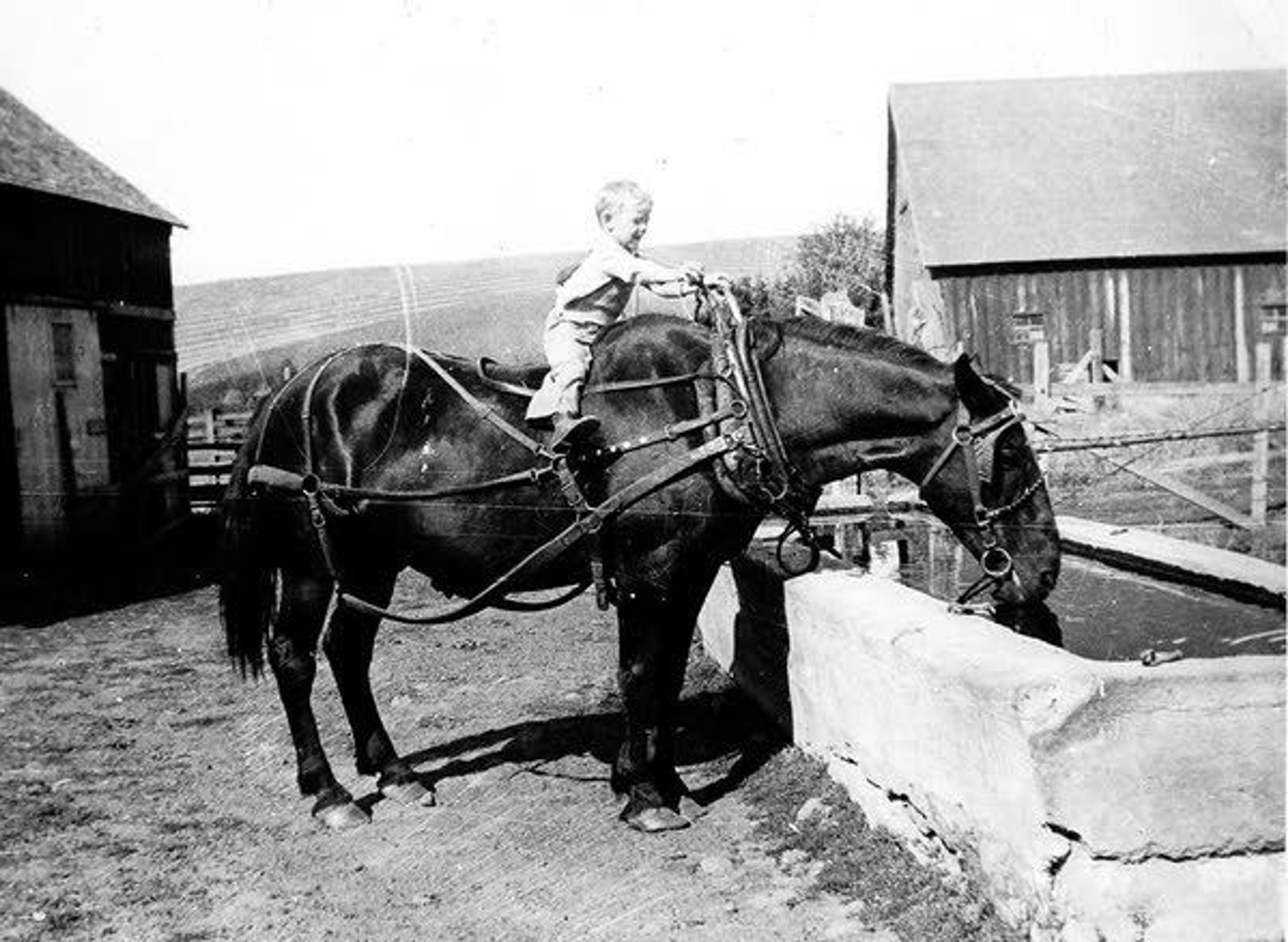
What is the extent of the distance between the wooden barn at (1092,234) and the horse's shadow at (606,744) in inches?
425

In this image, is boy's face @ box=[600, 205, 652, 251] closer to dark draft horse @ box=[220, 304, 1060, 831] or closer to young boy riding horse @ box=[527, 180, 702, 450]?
young boy riding horse @ box=[527, 180, 702, 450]

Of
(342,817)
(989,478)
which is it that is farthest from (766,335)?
(342,817)

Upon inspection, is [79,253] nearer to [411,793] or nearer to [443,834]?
[411,793]

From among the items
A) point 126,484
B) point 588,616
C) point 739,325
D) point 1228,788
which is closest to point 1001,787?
point 1228,788

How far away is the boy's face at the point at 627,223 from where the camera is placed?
→ 442 centimetres

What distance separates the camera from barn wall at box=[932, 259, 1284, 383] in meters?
17.9

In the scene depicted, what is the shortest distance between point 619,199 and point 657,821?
8.50 ft

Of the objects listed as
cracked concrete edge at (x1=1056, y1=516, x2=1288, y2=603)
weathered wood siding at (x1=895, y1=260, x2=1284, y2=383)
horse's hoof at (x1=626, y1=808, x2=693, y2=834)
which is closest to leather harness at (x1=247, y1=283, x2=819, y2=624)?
horse's hoof at (x1=626, y1=808, x2=693, y2=834)

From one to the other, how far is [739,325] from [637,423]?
→ 58cm

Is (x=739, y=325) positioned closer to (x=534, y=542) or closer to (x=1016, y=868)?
(x=534, y=542)

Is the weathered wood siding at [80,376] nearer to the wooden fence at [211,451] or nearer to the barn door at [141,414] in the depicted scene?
the barn door at [141,414]

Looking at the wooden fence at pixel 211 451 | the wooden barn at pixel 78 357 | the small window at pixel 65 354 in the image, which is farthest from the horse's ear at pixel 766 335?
the small window at pixel 65 354

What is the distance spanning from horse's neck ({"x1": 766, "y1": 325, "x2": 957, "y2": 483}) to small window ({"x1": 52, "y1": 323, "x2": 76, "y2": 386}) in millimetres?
12529

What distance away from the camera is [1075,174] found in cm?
1911
